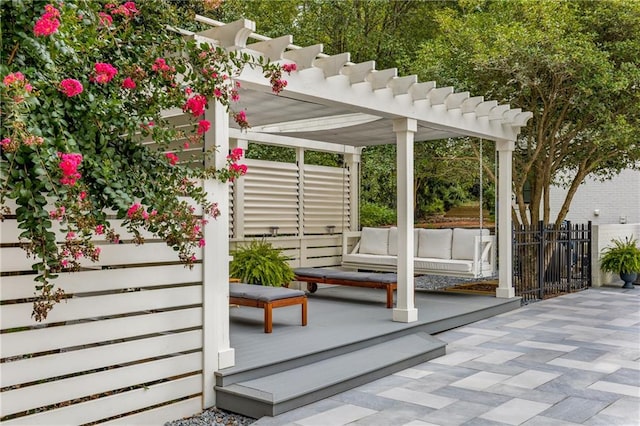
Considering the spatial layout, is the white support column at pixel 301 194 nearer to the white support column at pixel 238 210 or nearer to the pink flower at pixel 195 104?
the white support column at pixel 238 210

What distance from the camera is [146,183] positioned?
3609 millimetres

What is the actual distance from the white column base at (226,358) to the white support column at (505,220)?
5347 mm

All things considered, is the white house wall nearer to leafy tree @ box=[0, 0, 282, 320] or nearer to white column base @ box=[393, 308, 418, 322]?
white column base @ box=[393, 308, 418, 322]

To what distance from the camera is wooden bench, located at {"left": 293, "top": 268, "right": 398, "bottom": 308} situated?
7207mm

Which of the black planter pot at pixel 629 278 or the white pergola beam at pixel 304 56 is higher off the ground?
the white pergola beam at pixel 304 56

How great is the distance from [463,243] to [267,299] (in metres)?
4.07

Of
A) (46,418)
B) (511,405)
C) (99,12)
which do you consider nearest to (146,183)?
(99,12)

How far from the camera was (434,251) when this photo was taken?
8.88 metres

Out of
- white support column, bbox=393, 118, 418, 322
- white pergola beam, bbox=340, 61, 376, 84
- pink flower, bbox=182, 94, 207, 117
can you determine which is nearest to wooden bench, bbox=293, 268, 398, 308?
white support column, bbox=393, 118, 418, 322

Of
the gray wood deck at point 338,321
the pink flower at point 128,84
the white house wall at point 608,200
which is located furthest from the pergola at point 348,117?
the white house wall at point 608,200

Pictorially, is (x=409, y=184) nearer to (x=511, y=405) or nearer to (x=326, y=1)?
(x=511, y=405)

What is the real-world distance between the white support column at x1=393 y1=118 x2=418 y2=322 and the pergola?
0.4 inches

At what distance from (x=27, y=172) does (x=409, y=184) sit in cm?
431

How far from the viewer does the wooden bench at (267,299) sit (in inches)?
221
